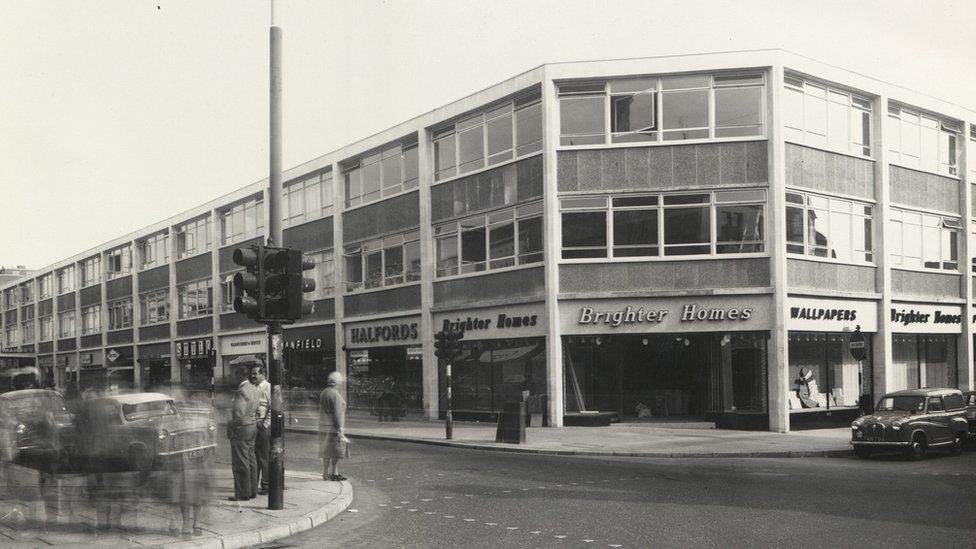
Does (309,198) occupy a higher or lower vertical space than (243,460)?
higher

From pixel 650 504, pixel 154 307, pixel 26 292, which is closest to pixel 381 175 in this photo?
pixel 650 504

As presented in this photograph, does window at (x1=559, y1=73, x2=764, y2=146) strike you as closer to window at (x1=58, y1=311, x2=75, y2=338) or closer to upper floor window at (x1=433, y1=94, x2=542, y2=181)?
upper floor window at (x1=433, y1=94, x2=542, y2=181)

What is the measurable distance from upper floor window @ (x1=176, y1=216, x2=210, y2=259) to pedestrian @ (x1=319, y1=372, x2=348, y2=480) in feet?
119

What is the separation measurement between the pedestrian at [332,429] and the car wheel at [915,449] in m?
11.2

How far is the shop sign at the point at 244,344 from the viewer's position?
4216 cm

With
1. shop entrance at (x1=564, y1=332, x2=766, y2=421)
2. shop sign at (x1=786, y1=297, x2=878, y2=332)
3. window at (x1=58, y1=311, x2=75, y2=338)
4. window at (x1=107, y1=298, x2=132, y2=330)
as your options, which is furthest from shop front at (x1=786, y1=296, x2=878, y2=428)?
window at (x1=58, y1=311, x2=75, y2=338)

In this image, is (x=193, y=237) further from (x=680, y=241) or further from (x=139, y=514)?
(x=139, y=514)

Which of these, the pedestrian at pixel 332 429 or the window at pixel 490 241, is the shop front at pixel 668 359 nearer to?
the window at pixel 490 241

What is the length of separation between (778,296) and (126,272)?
153 ft

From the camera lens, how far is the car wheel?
17.5 meters

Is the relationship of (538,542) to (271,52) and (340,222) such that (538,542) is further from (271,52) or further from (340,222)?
(340,222)

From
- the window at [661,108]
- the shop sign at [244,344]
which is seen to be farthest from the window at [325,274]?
the window at [661,108]

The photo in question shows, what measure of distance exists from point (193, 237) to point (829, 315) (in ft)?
120

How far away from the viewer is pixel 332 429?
13789mm
